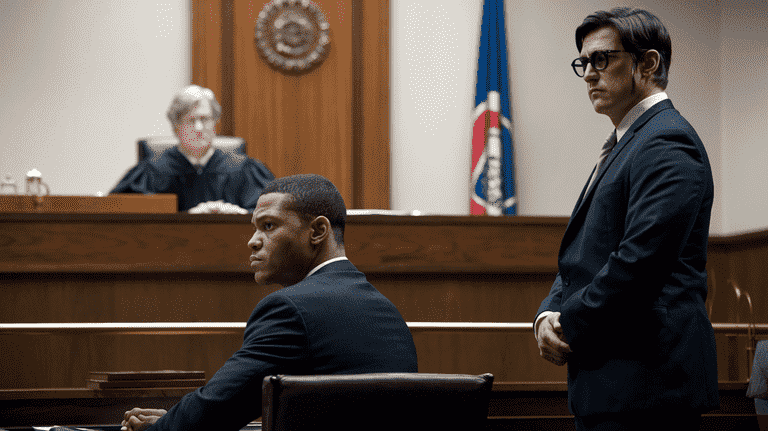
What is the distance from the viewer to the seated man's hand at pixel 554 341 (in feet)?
5.45

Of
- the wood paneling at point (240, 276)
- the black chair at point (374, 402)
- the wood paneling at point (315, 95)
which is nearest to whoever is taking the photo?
the black chair at point (374, 402)

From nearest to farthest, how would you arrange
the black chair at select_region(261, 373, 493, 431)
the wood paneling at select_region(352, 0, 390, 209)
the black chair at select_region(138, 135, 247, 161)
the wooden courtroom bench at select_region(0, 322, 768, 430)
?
the black chair at select_region(261, 373, 493, 431) < the wooden courtroom bench at select_region(0, 322, 768, 430) < the black chair at select_region(138, 135, 247, 161) < the wood paneling at select_region(352, 0, 390, 209)

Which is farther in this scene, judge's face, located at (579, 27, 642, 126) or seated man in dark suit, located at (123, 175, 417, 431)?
judge's face, located at (579, 27, 642, 126)

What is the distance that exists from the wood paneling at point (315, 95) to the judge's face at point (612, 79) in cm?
552

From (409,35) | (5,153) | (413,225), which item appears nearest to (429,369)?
(413,225)

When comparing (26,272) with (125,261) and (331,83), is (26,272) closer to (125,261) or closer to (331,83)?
(125,261)

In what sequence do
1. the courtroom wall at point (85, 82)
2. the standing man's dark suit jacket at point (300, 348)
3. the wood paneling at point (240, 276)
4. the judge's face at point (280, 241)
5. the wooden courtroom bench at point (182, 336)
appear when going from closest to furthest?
1. the standing man's dark suit jacket at point (300, 348)
2. the judge's face at point (280, 241)
3. the wooden courtroom bench at point (182, 336)
4. the wood paneling at point (240, 276)
5. the courtroom wall at point (85, 82)

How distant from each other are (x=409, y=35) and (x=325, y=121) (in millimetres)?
1090

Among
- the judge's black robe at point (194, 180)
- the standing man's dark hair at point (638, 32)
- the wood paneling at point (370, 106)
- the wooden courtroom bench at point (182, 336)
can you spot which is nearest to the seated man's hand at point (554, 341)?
the standing man's dark hair at point (638, 32)

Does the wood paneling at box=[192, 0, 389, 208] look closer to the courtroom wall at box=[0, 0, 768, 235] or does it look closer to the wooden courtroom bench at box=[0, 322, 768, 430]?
the courtroom wall at box=[0, 0, 768, 235]

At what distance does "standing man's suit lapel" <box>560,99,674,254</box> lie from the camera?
1725 mm

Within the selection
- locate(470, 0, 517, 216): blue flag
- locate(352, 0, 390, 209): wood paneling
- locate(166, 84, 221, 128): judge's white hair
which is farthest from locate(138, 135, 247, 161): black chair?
locate(470, 0, 517, 216): blue flag

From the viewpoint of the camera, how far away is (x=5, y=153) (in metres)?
7.10

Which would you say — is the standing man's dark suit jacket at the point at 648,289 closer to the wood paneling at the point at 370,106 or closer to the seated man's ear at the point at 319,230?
the seated man's ear at the point at 319,230
